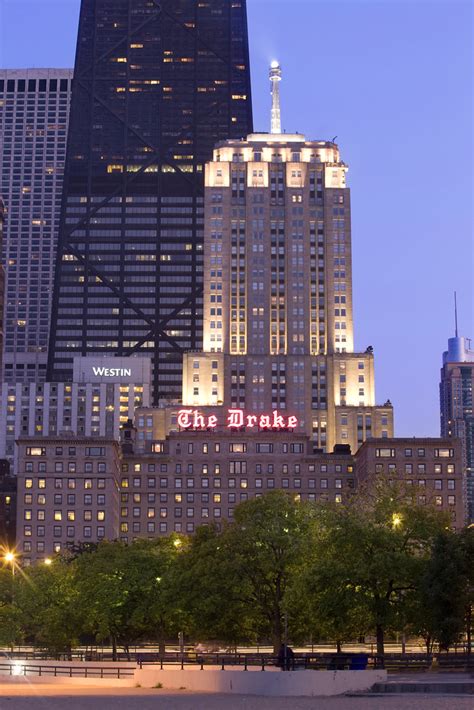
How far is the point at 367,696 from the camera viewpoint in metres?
82.2

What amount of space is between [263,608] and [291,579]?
15.3ft

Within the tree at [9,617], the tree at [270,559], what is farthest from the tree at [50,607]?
the tree at [270,559]

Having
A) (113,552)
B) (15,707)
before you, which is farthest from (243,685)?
(113,552)

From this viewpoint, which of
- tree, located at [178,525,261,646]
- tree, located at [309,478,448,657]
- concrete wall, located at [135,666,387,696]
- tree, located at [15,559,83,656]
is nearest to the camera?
concrete wall, located at [135,666,387,696]

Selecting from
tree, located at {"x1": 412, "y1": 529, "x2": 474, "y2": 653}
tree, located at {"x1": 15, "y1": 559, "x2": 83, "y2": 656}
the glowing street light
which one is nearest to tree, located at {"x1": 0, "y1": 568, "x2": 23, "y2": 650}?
tree, located at {"x1": 15, "y1": 559, "x2": 83, "y2": 656}

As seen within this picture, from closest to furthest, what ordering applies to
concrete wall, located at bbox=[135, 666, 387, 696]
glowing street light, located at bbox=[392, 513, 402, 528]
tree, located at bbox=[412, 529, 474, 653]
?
concrete wall, located at bbox=[135, 666, 387, 696]
tree, located at bbox=[412, 529, 474, 653]
glowing street light, located at bbox=[392, 513, 402, 528]

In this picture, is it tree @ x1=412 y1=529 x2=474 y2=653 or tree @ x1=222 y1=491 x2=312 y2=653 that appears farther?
tree @ x1=222 y1=491 x2=312 y2=653

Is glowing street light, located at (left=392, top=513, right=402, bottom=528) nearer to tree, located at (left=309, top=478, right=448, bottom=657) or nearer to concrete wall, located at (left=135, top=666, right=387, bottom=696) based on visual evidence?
tree, located at (left=309, top=478, right=448, bottom=657)

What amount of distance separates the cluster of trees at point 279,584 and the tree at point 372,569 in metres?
0.11

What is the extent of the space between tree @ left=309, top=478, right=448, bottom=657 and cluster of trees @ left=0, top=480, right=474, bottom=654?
0.11m

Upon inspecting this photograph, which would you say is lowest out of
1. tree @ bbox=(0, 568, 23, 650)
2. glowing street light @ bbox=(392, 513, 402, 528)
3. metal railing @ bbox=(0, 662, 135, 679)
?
metal railing @ bbox=(0, 662, 135, 679)

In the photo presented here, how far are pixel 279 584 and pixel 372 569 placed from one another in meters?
17.3

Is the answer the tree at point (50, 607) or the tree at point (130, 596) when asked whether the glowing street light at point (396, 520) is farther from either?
the tree at point (50, 607)

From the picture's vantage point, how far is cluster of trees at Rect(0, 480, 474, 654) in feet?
353
